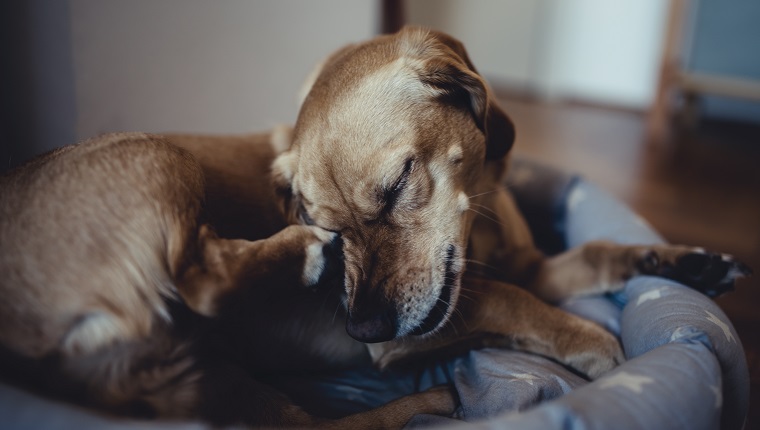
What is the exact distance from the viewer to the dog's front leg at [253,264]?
51.0 inches

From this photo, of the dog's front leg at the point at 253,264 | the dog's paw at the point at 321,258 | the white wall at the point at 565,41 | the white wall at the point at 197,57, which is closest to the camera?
the dog's front leg at the point at 253,264

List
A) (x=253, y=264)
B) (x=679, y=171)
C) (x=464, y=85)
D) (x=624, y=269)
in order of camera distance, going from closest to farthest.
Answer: (x=253, y=264) → (x=464, y=85) → (x=624, y=269) → (x=679, y=171)

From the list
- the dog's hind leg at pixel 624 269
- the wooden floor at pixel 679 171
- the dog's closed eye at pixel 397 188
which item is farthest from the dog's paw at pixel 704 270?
the dog's closed eye at pixel 397 188

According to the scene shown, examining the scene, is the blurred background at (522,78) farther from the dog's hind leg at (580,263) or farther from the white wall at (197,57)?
the dog's hind leg at (580,263)

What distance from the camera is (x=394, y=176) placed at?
151 cm

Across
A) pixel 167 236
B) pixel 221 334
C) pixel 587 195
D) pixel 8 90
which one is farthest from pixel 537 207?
pixel 8 90

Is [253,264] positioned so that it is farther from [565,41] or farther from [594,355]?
[565,41]

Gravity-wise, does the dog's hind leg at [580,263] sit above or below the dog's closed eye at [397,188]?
below

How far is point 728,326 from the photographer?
158 centimetres

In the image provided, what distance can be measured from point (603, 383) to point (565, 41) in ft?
19.4

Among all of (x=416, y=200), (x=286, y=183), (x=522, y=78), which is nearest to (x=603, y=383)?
(x=416, y=200)

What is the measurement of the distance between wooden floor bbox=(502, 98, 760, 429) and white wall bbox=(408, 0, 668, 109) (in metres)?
0.32

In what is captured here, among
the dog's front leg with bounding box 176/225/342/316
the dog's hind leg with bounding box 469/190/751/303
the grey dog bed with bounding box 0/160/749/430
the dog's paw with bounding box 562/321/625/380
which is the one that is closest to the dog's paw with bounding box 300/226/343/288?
the dog's front leg with bounding box 176/225/342/316

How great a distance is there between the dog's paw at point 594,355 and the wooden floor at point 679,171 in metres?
0.55
